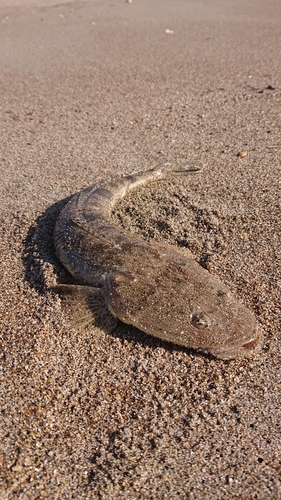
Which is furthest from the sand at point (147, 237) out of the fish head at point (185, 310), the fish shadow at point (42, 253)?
the fish head at point (185, 310)

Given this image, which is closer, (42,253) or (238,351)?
(238,351)

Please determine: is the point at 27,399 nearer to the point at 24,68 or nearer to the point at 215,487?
the point at 215,487

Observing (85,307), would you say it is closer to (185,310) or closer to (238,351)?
(185,310)

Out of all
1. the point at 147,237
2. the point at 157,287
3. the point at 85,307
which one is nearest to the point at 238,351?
the point at 157,287

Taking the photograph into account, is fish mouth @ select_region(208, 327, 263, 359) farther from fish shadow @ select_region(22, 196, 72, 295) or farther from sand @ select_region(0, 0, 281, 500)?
fish shadow @ select_region(22, 196, 72, 295)

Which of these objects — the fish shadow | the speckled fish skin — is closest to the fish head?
the speckled fish skin

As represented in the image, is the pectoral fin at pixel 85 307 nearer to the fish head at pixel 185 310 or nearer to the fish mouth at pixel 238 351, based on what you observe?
the fish head at pixel 185 310
